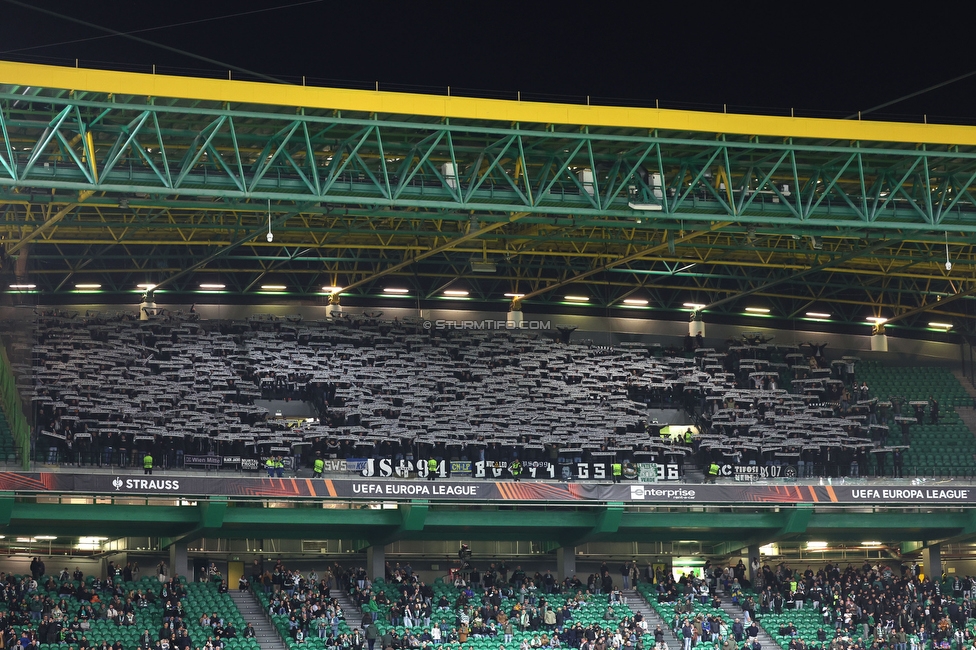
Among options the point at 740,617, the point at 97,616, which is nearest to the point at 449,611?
the point at 740,617

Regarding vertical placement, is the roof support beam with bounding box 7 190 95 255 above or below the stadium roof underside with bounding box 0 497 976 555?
above

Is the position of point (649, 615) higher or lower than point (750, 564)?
lower

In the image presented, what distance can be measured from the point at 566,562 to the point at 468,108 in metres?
16.8

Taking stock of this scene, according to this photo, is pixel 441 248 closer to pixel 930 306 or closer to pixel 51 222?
pixel 51 222

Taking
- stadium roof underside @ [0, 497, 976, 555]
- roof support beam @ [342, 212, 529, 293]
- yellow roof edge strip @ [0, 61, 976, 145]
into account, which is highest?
yellow roof edge strip @ [0, 61, 976, 145]

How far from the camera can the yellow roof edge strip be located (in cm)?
3288

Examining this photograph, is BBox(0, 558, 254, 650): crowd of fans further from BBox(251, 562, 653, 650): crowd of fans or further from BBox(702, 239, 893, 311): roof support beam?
BBox(702, 239, 893, 311): roof support beam

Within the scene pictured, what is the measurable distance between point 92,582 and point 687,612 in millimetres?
17269

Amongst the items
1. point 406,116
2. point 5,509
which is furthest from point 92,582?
point 406,116

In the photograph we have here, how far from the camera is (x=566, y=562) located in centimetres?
4566

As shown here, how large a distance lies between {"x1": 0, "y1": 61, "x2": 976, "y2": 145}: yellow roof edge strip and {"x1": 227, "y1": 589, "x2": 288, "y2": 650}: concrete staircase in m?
14.4

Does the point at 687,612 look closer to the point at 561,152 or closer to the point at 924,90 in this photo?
the point at 561,152

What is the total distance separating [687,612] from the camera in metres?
41.7

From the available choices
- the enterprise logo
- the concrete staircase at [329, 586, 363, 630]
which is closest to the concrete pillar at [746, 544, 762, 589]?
the enterprise logo
